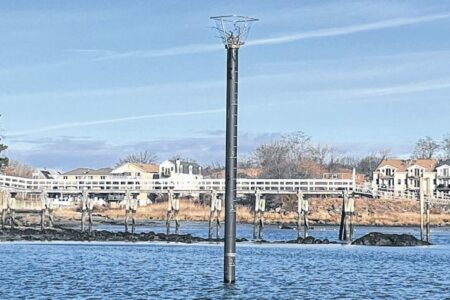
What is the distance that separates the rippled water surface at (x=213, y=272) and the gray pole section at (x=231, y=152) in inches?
75.2

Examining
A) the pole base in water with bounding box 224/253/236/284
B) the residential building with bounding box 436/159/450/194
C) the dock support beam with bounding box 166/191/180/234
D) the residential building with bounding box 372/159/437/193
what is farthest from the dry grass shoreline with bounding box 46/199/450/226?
the pole base in water with bounding box 224/253/236/284

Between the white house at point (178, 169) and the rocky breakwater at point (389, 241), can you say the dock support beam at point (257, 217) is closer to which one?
the rocky breakwater at point (389, 241)

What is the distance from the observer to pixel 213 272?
1940 inches

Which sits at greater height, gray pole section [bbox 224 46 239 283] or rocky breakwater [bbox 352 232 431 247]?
gray pole section [bbox 224 46 239 283]

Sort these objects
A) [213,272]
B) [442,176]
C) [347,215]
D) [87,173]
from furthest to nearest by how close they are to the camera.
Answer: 1. [87,173]
2. [442,176]
3. [347,215]
4. [213,272]

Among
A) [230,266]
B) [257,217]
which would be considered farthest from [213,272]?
[257,217]

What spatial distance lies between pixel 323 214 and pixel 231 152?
9682 centimetres

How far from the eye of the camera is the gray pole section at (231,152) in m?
38.6

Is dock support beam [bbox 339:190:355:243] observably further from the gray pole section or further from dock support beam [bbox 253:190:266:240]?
the gray pole section

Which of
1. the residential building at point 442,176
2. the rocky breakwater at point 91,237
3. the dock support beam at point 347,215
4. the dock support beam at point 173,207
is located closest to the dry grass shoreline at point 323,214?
the residential building at point 442,176

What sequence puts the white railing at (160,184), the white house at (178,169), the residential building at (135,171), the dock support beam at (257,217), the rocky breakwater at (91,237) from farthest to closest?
the residential building at (135,171) → the white house at (178,169) → the white railing at (160,184) → the dock support beam at (257,217) → the rocky breakwater at (91,237)

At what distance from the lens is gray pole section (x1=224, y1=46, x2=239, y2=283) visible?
3862 cm

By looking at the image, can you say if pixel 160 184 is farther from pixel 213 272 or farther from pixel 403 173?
pixel 403 173

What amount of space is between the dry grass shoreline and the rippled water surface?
180ft
